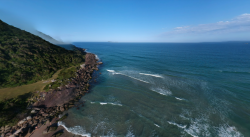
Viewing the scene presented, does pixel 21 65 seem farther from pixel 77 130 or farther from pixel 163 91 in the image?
pixel 163 91

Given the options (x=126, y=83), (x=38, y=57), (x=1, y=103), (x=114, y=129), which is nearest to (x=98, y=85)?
(x=126, y=83)

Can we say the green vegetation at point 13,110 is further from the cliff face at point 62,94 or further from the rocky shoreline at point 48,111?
the cliff face at point 62,94

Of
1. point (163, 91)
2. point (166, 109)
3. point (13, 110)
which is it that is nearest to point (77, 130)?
point (13, 110)

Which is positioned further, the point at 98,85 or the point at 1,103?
the point at 98,85

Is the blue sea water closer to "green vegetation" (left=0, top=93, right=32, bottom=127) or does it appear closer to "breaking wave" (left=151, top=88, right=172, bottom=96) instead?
"breaking wave" (left=151, top=88, right=172, bottom=96)

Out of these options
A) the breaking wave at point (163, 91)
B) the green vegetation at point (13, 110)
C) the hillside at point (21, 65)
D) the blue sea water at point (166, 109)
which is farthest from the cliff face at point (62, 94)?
the breaking wave at point (163, 91)

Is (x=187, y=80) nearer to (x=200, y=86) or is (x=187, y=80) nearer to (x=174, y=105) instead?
(x=200, y=86)

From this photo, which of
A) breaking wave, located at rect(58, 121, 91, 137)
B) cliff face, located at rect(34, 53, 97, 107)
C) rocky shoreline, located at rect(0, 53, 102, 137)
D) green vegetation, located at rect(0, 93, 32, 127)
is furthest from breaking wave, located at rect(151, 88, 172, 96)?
green vegetation, located at rect(0, 93, 32, 127)
